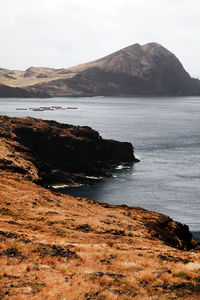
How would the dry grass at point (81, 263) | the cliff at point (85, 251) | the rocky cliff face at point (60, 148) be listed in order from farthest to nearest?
the rocky cliff face at point (60, 148)
the cliff at point (85, 251)
the dry grass at point (81, 263)

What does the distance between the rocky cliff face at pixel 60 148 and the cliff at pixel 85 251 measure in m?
39.0

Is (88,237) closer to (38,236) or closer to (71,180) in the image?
(38,236)

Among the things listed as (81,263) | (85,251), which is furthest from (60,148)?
(81,263)

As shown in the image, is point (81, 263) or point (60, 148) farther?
point (60, 148)

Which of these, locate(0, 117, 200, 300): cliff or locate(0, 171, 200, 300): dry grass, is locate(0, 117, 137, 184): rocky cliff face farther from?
locate(0, 171, 200, 300): dry grass

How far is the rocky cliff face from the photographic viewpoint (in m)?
97.4

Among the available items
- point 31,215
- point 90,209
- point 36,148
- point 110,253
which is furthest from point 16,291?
point 36,148

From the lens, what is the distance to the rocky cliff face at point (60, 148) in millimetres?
97431

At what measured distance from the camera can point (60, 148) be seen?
4449 inches

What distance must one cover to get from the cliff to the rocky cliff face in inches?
1536

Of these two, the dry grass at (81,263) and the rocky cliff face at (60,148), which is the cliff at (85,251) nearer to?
the dry grass at (81,263)

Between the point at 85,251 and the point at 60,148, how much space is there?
87841 mm

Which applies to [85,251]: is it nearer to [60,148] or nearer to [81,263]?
[81,263]

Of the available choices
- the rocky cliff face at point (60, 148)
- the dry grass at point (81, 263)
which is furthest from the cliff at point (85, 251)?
the rocky cliff face at point (60, 148)
